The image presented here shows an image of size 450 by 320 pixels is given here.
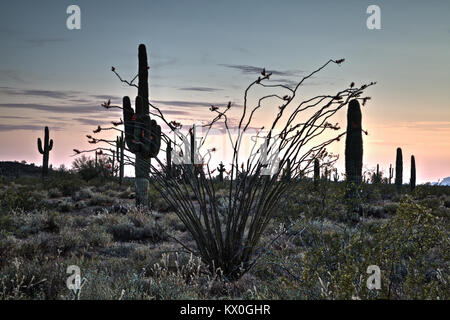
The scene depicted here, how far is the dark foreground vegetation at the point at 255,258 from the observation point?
5.16 m

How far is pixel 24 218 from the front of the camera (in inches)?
519

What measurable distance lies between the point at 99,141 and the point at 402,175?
88.1 feet

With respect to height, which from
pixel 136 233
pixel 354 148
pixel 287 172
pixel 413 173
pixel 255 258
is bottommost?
pixel 136 233

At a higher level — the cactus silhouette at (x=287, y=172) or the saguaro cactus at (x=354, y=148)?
the saguaro cactus at (x=354, y=148)

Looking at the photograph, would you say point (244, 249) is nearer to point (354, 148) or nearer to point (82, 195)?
point (354, 148)

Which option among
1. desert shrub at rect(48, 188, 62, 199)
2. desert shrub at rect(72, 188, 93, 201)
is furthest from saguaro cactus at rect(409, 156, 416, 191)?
desert shrub at rect(48, 188, 62, 199)

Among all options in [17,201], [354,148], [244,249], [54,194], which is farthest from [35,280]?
[54,194]

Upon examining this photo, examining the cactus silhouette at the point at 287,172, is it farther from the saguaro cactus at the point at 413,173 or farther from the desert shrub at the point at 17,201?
the saguaro cactus at the point at 413,173

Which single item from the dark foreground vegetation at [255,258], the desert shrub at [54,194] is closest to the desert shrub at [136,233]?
the dark foreground vegetation at [255,258]

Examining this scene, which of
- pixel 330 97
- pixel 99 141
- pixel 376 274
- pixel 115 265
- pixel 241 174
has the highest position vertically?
pixel 330 97

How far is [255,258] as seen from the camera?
23.6 ft

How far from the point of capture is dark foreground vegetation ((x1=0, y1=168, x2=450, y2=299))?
5.16 metres
